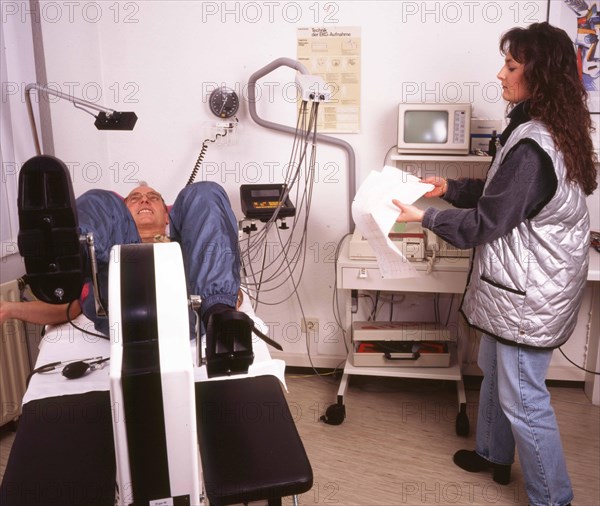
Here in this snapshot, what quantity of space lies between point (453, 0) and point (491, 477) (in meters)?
1.92

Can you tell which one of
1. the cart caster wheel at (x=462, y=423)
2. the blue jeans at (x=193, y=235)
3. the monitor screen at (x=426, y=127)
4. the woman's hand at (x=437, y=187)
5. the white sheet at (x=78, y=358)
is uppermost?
the monitor screen at (x=426, y=127)

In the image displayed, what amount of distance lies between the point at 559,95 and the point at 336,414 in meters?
1.49

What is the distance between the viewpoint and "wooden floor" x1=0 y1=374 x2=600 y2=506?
6.72ft

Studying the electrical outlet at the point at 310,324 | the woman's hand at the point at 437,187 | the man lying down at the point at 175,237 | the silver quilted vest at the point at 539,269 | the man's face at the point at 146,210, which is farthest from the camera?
the electrical outlet at the point at 310,324

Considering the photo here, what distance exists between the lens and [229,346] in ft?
3.71

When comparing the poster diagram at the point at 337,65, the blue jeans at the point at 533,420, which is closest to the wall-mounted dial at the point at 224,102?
the poster diagram at the point at 337,65

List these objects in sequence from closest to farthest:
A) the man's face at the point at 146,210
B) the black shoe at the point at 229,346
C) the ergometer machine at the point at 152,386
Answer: the ergometer machine at the point at 152,386 < the black shoe at the point at 229,346 < the man's face at the point at 146,210

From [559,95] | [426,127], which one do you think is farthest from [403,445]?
[559,95]

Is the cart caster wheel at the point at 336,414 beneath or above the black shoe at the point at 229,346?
beneath

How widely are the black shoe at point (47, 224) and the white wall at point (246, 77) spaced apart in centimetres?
182

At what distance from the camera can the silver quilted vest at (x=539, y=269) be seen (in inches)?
65.8

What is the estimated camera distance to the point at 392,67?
2.65m

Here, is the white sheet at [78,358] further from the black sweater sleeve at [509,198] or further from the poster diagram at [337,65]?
the poster diagram at [337,65]

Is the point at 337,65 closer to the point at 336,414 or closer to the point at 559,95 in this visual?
the point at 559,95
